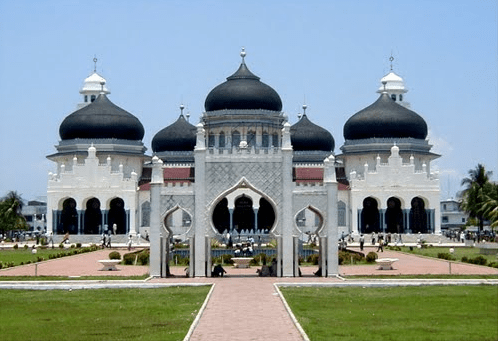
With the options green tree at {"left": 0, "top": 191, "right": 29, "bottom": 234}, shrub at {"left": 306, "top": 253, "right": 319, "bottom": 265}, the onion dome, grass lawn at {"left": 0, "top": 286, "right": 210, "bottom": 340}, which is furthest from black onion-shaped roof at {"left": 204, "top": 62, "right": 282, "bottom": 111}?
grass lawn at {"left": 0, "top": 286, "right": 210, "bottom": 340}

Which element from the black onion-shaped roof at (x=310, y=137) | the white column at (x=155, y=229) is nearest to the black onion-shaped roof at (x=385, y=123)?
the black onion-shaped roof at (x=310, y=137)

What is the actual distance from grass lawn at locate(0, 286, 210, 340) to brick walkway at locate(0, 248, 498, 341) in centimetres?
58

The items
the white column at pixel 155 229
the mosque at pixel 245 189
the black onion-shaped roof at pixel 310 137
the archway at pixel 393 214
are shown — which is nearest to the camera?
the white column at pixel 155 229

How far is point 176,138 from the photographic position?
86562mm

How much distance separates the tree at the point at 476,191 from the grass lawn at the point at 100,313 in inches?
2264

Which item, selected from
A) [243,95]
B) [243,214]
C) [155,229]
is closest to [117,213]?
[243,214]

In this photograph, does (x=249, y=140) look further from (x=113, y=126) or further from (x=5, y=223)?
Result: (x=5, y=223)

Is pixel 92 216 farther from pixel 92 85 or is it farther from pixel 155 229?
pixel 155 229

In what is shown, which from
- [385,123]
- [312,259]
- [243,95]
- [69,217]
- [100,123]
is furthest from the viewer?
[385,123]

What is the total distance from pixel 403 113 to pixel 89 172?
26884 mm

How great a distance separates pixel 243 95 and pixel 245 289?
52.7m

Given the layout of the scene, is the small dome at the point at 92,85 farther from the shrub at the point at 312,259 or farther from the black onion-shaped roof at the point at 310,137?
the shrub at the point at 312,259

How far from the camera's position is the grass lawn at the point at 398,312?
17.2m

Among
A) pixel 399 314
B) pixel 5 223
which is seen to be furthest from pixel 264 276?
pixel 5 223
